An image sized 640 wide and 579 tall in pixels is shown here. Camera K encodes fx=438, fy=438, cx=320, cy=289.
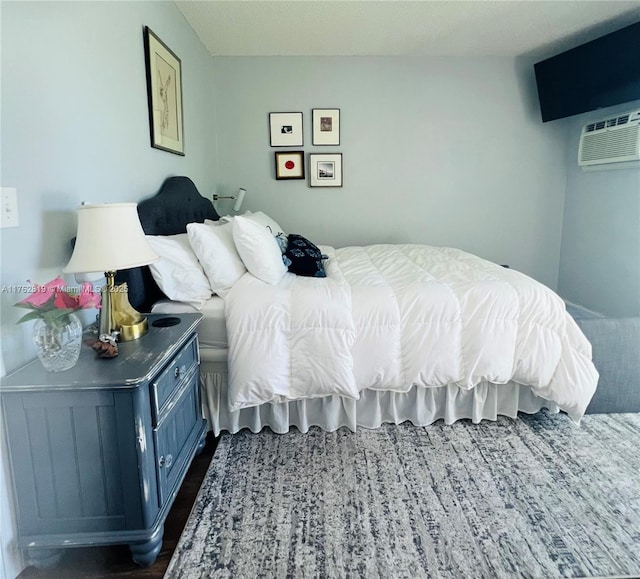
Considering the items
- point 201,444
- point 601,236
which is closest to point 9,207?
point 201,444

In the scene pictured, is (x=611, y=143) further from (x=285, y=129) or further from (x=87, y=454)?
(x=87, y=454)

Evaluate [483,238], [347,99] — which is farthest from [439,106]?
[483,238]

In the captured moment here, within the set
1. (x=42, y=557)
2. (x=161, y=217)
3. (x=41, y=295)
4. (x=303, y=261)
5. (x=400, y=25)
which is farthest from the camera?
(x=400, y=25)

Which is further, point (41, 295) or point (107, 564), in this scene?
point (107, 564)

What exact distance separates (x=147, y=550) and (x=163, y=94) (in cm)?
238

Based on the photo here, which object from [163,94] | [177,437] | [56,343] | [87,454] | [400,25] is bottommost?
[177,437]

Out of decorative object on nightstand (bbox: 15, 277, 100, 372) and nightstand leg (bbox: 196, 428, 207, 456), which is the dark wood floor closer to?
nightstand leg (bbox: 196, 428, 207, 456)

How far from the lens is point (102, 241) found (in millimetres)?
1414

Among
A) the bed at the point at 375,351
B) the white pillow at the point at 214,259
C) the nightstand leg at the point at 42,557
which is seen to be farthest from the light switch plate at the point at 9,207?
the nightstand leg at the point at 42,557

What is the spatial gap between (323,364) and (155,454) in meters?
0.85

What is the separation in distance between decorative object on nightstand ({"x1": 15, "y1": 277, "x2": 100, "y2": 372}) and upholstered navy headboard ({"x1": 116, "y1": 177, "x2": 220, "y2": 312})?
49 centimetres

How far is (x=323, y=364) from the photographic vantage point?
2.04 metres

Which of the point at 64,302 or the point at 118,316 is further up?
the point at 64,302

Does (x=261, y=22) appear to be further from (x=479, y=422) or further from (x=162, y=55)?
(x=479, y=422)
